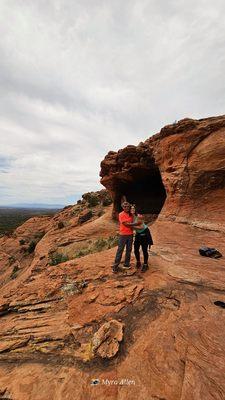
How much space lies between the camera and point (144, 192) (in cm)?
2072

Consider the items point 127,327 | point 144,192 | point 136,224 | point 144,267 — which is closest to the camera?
point 127,327

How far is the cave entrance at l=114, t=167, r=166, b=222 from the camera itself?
62.2 feet

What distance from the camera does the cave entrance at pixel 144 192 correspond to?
18.9 meters

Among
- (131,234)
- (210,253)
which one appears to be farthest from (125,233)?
(210,253)

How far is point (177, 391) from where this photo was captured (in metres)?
3.14

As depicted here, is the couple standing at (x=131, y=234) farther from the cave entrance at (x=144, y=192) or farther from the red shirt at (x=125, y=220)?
the cave entrance at (x=144, y=192)

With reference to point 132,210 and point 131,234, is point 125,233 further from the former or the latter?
point 132,210

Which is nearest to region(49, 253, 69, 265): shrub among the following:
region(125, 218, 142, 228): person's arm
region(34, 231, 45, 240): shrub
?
region(125, 218, 142, 228): person's arm

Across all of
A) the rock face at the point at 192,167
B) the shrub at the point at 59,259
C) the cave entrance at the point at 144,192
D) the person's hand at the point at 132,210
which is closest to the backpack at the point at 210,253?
the rock face at the point at 192,167

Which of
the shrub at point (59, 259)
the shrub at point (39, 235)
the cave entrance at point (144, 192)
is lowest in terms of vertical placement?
the shrub at point (39, 235)

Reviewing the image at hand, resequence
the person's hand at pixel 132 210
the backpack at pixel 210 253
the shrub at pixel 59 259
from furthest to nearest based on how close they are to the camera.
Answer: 1. the shrub at pixel 59 259
2. the backpack at pixel 210 253
3. the person's hand at pixel 132 210

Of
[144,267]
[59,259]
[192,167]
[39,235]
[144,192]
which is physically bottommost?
[39,235]

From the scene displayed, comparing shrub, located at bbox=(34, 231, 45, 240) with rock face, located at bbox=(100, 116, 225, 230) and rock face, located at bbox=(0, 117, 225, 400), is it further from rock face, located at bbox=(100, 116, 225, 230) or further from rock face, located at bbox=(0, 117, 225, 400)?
rock face, located at bbox=(0, 117, 225, 400)

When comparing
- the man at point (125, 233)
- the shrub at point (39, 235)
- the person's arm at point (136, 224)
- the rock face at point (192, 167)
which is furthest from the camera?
the shrub at point (39, 235)
